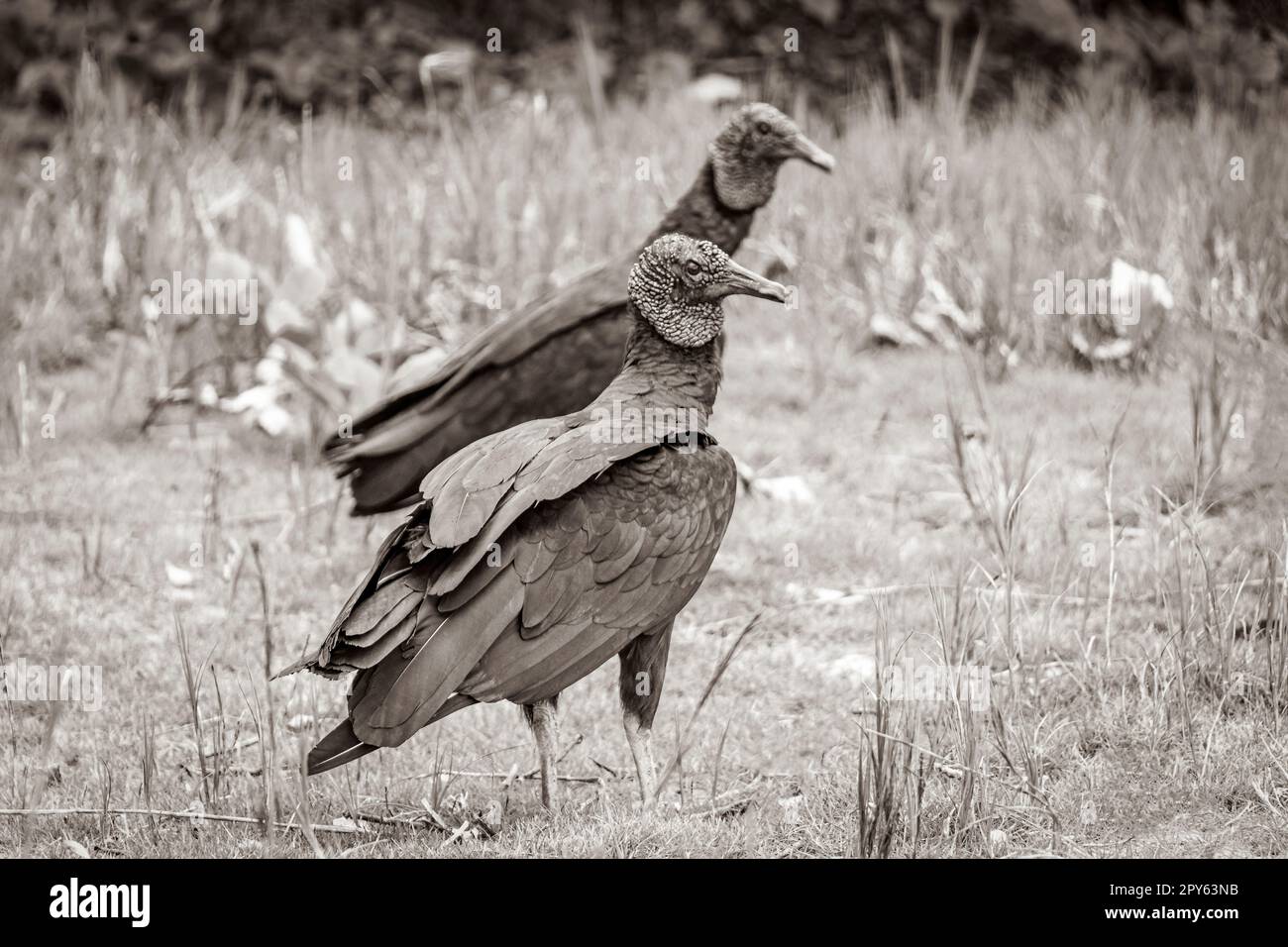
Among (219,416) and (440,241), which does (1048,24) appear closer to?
(440,241)

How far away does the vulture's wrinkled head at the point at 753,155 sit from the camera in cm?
478

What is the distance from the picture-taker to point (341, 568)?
178 inches

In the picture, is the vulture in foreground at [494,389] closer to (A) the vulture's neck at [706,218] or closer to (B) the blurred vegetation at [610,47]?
(A) the vulture's neck at [706,218]

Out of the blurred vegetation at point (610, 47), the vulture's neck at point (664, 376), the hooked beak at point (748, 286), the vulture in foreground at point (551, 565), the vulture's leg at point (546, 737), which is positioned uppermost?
Answer: the blurred vegetation at point (610, 47)

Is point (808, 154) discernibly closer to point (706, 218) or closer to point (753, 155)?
point (753, 155)

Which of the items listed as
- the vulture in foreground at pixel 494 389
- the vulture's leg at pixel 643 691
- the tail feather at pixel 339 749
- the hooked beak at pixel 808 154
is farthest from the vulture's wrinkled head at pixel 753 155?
the tail feather at pixel 339 749

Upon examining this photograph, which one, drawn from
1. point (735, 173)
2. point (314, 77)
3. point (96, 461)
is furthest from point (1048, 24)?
point (96, 461)

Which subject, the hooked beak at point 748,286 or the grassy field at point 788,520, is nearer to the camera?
the grassy field at point 788,520

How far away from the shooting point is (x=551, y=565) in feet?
10.1

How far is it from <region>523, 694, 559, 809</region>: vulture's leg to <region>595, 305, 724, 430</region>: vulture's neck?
26.3 inches

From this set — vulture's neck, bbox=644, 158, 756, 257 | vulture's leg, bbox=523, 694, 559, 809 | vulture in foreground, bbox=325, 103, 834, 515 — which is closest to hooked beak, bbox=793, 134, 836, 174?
vulture's neck, bbox=644, 158, 756, 257

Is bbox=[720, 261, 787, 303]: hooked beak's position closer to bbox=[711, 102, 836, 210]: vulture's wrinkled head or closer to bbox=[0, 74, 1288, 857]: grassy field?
bbox=[0, 74, 1288, 857]: grassy field

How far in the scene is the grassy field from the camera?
3.12 meters
